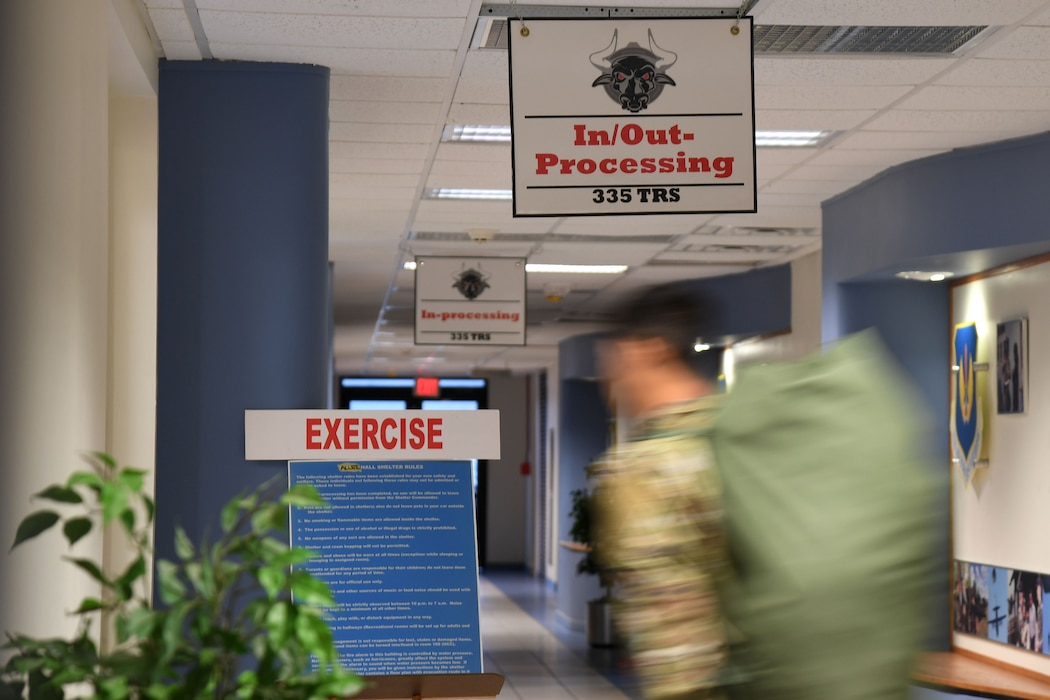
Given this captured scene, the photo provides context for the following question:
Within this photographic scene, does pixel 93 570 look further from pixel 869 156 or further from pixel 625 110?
pixel 869 156

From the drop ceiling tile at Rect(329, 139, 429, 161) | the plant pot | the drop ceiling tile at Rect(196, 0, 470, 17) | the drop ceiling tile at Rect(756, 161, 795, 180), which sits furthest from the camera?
the plant pot

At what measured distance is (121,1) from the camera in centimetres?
402

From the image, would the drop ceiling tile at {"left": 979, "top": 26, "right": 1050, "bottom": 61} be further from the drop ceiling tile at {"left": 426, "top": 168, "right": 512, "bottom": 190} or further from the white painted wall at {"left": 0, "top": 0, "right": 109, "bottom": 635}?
the white painted wall at {"left": 0, "top": 0, "right": 109, "bottom": 635}

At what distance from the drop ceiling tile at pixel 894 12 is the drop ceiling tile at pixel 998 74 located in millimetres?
504

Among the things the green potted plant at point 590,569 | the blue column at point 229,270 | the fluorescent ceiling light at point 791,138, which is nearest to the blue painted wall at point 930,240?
the fluorescent ceiling light at point 791,138

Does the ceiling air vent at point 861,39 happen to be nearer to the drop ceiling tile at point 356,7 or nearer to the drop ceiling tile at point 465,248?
the drop ceiling tile at point 356,7

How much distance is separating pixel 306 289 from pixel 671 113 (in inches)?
60.8

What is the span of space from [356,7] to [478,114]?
152cm

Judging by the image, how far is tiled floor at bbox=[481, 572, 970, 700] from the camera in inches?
400

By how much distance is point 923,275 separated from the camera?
716 centimetres

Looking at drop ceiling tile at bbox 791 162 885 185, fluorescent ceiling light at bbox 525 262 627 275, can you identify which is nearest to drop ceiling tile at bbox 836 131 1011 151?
drop ceiling tile at bbox 791 162 885 185

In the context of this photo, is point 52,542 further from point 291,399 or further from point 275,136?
point 275,136

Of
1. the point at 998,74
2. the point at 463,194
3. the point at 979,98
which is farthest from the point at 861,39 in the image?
the point at 463,194

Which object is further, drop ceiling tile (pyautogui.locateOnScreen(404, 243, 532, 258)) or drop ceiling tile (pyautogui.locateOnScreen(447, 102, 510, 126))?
drop ceiling tile (pyautogui.locateOnScreen(404, 243, 532, 258))
